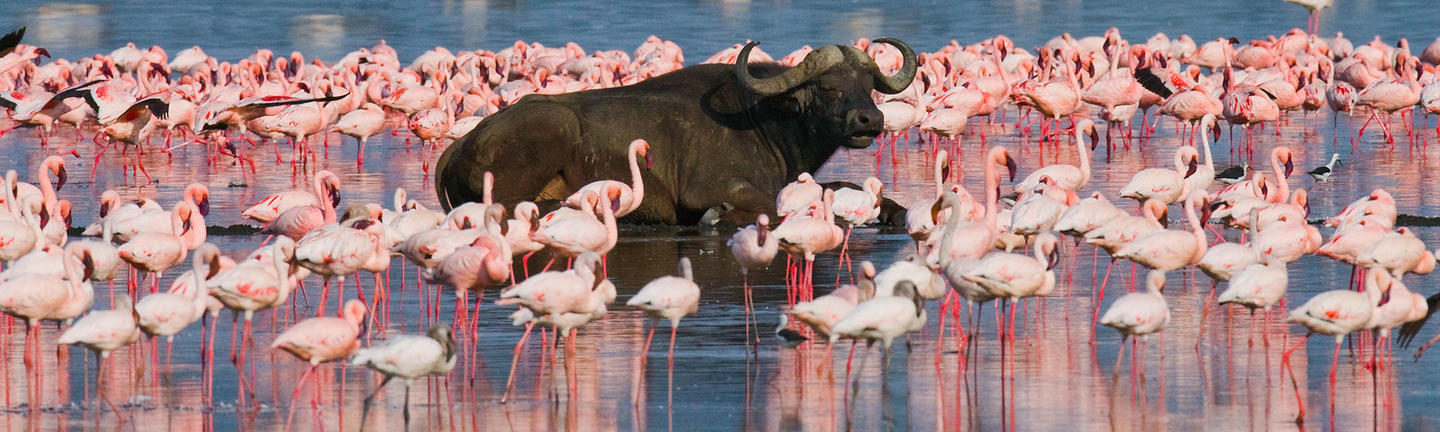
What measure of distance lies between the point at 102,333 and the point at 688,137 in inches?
306

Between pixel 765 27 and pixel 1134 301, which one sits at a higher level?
pixel 1134 301

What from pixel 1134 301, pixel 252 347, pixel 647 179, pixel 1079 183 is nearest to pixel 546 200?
pixel 647 179

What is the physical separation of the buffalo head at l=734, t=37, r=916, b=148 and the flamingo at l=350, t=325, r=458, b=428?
303 inches

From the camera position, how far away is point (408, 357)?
8.11 meters

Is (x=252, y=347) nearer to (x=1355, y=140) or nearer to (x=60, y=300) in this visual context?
(x=60, y=300)

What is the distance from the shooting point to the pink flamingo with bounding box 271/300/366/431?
28.0ft

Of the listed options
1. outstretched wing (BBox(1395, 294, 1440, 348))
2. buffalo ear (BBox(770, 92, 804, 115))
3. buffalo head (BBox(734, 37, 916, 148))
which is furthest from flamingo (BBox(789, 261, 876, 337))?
buffalo ear (BBox(770, 92, 804, 115))

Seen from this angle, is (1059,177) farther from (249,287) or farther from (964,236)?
(249,287)

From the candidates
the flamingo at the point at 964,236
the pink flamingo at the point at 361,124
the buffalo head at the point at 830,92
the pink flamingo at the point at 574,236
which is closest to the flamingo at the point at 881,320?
the flamingo at the point at 964,236

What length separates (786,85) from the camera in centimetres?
1602

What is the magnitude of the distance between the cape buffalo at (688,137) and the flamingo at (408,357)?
23.8ft

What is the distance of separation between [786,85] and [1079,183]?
2282 millimetres

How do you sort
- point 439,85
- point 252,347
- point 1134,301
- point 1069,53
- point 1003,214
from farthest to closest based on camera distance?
1. point 439,85
2. point 1069,53
3. point 1003,214
4. point 252,347
5. point 1134,301

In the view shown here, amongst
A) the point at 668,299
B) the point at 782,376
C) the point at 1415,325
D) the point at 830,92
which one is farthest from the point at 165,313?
the point at 830,92
